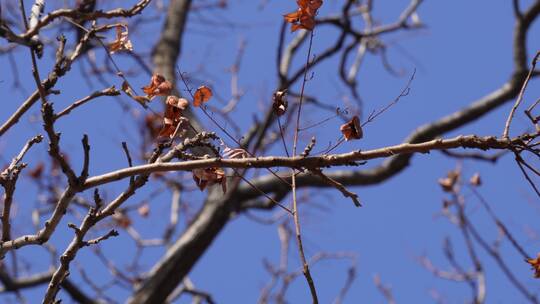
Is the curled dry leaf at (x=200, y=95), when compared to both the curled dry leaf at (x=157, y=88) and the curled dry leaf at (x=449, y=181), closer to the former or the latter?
the curled dry leaf at (x=157, y=88)

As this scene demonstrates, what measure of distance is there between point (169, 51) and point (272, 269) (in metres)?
2.72

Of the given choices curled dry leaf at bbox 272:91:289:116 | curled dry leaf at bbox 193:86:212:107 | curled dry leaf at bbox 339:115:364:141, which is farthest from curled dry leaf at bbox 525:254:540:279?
curled dry leaf at bbox 193:86:212:107

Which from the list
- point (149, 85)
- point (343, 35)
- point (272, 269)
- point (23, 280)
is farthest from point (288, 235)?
point (149, 85)

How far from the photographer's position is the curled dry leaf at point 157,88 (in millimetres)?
2084

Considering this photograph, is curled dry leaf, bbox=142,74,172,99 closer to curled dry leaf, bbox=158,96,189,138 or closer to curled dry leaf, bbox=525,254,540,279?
curled dry leaf, bbox=158,96,189,138

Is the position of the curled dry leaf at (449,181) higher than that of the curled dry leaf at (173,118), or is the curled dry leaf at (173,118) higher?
the curled dry leaf at (449,181)

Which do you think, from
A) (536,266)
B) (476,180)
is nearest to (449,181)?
(476,180)

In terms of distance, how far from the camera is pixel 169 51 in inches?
247

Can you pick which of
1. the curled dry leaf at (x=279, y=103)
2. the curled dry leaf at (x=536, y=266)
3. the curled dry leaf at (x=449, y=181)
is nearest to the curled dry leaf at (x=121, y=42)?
the curled dry leaf at (x=279, y=103)

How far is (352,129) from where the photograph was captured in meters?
1.84

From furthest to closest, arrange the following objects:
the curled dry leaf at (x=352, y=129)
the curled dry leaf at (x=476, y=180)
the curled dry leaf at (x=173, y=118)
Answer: the curled dry leaf at (x=476, y=180)
the curled dry leaf at (x=173, y=118)
the curled dry leaf at (x=352, y=129)

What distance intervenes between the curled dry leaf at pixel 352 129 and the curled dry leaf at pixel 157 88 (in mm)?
599

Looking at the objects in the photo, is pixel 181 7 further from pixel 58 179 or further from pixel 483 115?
pixel 483 115

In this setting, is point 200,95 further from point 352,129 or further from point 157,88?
point 352,129
